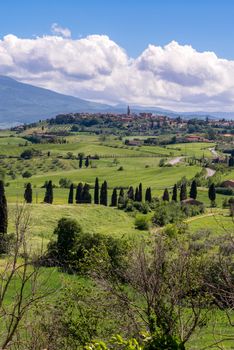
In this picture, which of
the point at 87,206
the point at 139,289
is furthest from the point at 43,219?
the point at 139,289

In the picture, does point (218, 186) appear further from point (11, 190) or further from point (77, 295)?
point (77, 295)

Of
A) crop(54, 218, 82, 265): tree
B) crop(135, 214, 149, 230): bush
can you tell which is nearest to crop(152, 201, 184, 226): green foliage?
crop(135, 214, 149, 230): bush

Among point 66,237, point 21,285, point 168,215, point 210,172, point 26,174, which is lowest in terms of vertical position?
point 26,174

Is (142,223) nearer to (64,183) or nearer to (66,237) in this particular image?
(66,237)

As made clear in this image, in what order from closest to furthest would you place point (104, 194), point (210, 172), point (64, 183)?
1. point (104, 194)
2. point (64, 183)
3. point (210, 172)

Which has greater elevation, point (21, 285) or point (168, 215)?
point (21, 285)

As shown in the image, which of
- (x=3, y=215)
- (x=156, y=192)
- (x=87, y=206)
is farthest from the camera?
(x=156, y=192)

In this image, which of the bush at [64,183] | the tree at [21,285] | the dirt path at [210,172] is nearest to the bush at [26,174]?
the bush at [64,183]

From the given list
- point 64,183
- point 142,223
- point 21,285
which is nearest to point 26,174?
point 64,183

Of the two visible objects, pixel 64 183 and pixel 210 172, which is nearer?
pixel 64 183

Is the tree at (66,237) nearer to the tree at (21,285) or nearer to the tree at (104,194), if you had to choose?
the tree at (21,285)

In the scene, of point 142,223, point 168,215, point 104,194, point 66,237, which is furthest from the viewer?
point 104,194

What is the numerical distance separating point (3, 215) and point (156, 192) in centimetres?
7117

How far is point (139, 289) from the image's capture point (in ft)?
65.2
